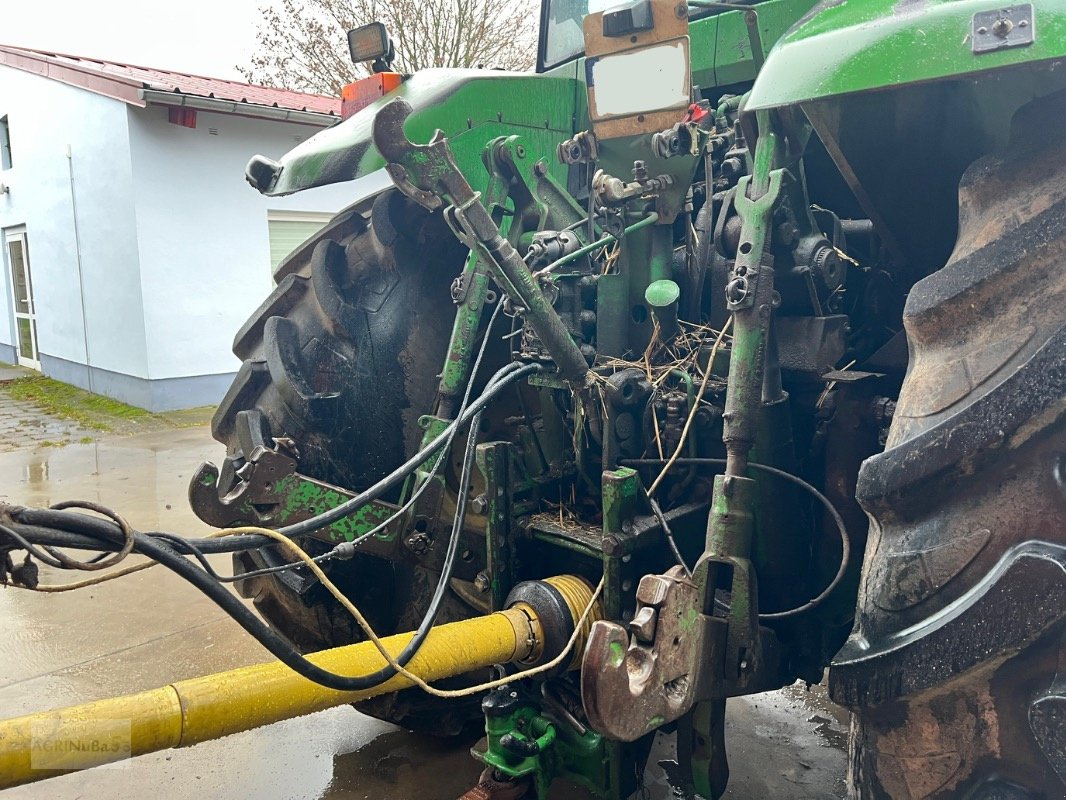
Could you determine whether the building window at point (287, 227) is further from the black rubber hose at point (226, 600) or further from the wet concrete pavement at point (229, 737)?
the black rubber hose at point (226, 600)

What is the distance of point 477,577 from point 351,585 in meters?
0.47

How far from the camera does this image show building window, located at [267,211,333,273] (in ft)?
29.9

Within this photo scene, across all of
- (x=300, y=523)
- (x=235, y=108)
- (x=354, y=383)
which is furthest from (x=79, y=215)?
Result: (x=300, y=523)

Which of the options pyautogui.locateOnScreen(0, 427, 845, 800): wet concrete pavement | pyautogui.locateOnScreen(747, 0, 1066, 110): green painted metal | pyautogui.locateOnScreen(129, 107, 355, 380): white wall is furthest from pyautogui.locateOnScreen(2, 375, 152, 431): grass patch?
pyautogui.locateOnScreen(747, 0, 1066, 110): green painted metal

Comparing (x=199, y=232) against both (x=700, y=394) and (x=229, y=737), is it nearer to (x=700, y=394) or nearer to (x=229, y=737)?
(x=229, y=737)

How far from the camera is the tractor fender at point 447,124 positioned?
208 cm

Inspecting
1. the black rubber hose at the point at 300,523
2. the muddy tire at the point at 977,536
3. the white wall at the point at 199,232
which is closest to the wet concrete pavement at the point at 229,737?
the black rubber hose at the point at 300,523

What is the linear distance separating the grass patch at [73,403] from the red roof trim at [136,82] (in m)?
2.73

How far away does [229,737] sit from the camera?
8.89 feet

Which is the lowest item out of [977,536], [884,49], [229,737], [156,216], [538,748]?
[229,737]

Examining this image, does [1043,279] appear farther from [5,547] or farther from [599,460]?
[5,547]

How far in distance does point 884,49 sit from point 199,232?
8128 millimetres

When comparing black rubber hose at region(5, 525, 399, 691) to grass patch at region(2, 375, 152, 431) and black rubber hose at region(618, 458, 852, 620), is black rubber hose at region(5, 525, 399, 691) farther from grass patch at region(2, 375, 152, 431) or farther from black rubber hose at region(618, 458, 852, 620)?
grass patch at region(2, 375, 152, 431)

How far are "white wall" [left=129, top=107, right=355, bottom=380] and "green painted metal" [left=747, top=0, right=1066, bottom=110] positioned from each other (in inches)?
305
